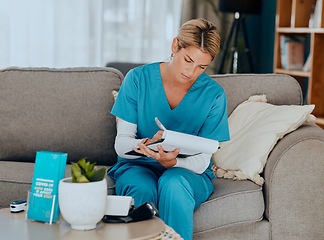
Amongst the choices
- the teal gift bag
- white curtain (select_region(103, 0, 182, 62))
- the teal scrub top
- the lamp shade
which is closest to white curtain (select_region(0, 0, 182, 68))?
white curtain (select_region(103, 0, 182, 62))

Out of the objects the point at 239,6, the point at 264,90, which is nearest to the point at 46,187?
the point at 264,90

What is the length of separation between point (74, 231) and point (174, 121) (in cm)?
75

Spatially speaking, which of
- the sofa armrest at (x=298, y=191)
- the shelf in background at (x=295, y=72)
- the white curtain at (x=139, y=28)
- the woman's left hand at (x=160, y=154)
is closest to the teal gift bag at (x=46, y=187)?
the woman's left hand at (x=160, y=154)

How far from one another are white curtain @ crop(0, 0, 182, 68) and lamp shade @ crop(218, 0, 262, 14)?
605mm

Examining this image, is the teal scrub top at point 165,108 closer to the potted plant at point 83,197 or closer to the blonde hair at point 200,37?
the blonde hair at point 200,37

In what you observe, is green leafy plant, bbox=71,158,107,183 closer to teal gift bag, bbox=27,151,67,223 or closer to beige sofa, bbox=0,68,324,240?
teal gift bag, bbox=27,151,67,223

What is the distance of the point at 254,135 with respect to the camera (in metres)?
1.94

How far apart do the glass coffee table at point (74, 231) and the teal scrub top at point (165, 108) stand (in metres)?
0.58

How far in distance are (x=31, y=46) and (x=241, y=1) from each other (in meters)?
1.68

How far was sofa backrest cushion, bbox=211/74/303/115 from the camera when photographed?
85.0 inches

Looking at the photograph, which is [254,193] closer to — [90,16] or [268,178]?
[268,178]

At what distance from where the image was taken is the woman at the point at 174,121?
1555mm

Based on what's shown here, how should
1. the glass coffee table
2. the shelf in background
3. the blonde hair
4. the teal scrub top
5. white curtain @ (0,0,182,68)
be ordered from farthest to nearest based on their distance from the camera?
white curtain @ (0,0,182,68) < the shelf in background < the teal scrub top < the blonde hair < the glass coffee table

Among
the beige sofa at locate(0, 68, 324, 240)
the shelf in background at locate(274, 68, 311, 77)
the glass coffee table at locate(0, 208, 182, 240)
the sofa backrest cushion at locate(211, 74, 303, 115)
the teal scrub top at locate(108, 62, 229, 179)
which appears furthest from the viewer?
the shelf in background at locate(274, 68, 311, 77)
